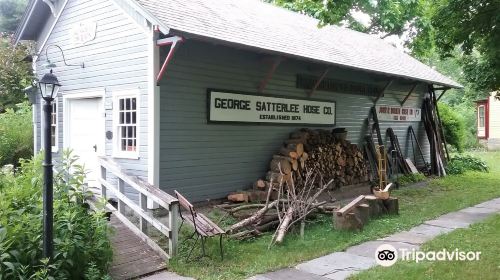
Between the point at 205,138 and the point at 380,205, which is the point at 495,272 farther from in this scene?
the point at 205,138

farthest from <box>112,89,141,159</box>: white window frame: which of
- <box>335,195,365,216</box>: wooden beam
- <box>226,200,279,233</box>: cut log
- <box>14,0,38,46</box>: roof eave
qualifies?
<box>335,195,365,216</box>: wooden beam

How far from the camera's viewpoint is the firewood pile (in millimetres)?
9148

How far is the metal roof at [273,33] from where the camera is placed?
296 inches

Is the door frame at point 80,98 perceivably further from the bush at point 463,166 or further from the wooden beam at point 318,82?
the bush at point 463,166

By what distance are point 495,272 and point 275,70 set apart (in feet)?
19.2

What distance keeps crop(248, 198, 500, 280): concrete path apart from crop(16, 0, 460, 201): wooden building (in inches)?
124

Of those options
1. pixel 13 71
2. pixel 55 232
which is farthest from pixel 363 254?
pixel 13 71

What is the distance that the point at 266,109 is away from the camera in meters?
9.32

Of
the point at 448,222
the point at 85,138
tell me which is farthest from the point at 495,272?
the point at 85,138

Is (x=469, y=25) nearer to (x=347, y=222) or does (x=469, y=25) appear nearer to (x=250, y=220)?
(x=347, y=222)

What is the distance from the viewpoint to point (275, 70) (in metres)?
9.47

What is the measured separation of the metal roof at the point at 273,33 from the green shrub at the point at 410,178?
9.38ft

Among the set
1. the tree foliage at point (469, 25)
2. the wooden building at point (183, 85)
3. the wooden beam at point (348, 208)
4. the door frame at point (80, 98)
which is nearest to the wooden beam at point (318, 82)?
the wooden building at point (183, 85)

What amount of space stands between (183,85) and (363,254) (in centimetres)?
412
